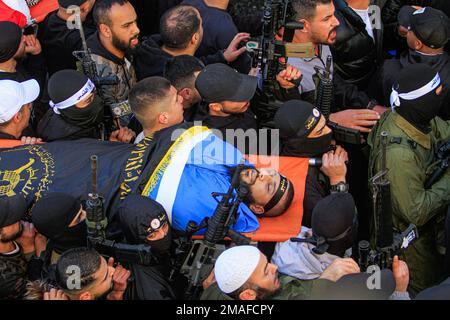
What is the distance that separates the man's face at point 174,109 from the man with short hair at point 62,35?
1.29 m

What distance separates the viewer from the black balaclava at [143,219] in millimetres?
4188

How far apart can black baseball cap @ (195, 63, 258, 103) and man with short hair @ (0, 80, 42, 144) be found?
122 cm

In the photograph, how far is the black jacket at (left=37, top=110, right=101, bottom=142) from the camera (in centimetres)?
520

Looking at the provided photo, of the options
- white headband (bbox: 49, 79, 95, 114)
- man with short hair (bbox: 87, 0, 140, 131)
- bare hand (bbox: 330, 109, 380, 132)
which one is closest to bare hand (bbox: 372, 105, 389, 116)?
bare hand (bbox: 330, 109, 380, 132)

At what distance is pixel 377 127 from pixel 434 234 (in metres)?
0.79

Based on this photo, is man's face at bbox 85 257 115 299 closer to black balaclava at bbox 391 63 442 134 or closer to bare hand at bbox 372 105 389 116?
black balaclava at bbox 391 63 442 134

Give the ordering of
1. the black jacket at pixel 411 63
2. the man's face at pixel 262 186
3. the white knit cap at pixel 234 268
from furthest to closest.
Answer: the black jacket at pixel 411 63 → the man's face at pixel 262 186 → the white knit cap at pixel 234 268

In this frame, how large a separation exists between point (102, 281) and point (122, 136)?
169cm

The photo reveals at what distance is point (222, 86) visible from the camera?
5004mm

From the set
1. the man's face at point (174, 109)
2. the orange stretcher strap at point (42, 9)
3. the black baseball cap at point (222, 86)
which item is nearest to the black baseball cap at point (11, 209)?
the man's face at point (174, 109)

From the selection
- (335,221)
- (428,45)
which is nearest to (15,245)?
(335,221)

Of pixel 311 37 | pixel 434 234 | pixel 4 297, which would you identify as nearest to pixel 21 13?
pixel 311 37

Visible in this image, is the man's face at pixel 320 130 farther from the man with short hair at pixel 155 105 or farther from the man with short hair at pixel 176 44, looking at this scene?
the man with short hair at pixel 176 44

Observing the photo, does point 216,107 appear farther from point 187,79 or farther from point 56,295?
point 56,295
